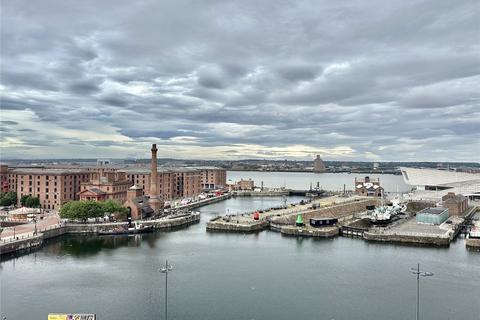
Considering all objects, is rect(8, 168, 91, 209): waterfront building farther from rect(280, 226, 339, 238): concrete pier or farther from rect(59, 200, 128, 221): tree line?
rect(280, 226, 339, 238): concrete pier

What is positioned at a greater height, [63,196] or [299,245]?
[63,196]

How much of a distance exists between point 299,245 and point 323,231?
5.02 m

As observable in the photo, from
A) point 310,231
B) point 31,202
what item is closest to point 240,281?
point 310,231

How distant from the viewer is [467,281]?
26.4 m

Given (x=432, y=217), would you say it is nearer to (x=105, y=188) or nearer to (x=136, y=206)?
(x=136, y=206)

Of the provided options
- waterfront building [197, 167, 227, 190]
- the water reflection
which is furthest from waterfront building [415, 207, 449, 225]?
waterfront building [197, 167, 227, 190]

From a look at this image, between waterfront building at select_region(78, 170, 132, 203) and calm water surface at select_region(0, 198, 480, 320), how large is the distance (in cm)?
1308

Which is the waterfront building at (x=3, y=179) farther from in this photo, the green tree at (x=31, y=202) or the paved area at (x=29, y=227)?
the paved area at (x=29, y=227)

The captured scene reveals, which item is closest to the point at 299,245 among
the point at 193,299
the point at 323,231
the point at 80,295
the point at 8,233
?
the point at 323,231

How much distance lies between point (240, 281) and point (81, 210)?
22.9 meters

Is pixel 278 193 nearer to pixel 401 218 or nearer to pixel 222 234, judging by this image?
pixel 401 218

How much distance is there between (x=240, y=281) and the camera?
2652cm

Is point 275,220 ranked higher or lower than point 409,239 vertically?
higher

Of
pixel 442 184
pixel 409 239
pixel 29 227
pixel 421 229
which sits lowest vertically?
pixel 409 239
